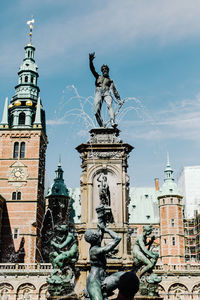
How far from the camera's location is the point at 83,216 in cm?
1055

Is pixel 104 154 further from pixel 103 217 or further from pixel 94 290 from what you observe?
pixel 94 290

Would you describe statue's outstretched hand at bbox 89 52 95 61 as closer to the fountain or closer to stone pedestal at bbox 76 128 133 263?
the fountain

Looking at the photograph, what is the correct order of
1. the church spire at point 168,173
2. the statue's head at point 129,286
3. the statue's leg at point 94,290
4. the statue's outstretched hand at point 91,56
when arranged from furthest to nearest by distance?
the church spire at point 168,173 → the statue's outstretched hand at point 91,56 → the statue's leg at point 94,290 → the statue's head at point 129,286

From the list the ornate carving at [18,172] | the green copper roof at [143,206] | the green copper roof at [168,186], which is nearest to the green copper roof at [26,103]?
the ornate carving at [18,172]

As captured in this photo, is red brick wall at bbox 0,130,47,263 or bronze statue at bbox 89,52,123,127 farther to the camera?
red brick wall at bbox 0,130,47,263

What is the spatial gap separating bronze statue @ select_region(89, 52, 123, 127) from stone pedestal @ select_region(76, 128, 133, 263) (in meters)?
0.79

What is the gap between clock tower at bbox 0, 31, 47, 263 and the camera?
44031 mm

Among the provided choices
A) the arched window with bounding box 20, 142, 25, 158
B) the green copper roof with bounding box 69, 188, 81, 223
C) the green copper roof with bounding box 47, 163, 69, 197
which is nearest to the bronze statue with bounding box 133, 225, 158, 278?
the arched window with bounding box 20, 142, 25, 158

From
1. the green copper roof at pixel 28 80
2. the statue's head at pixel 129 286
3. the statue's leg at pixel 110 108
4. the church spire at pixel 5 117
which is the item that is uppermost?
the green copper roof at pixel 28 80

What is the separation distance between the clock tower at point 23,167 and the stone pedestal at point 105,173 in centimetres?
3497

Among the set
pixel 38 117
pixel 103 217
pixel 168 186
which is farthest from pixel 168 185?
pixel 103 217

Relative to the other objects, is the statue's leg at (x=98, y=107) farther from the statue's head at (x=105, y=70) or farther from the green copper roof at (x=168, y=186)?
the green copper roof at (x=168, y=186)

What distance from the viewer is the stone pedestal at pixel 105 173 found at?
1050cm

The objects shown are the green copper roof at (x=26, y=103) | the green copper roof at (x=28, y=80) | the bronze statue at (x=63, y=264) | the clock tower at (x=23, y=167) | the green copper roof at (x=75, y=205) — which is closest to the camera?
the bronze statue at (x=63, y=264)
